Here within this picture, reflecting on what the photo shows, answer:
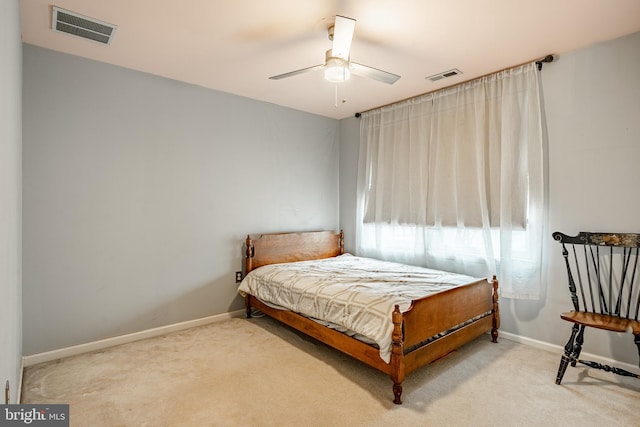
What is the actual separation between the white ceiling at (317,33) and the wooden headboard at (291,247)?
1.79m

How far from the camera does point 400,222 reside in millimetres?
4082

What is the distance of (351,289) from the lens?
2.71 meters

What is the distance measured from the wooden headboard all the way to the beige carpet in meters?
1.12

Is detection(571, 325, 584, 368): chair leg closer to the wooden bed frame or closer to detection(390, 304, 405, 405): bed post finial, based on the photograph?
the wooden bed frame

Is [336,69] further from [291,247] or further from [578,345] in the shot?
[578,345]

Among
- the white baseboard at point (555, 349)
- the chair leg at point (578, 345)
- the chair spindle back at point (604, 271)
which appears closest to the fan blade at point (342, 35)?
the chair spindle back at point (604, 271)

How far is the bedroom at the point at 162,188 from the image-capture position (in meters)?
2.68

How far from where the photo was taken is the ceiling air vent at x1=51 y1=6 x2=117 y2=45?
2.33 meters

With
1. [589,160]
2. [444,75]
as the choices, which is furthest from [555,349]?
[444,75]

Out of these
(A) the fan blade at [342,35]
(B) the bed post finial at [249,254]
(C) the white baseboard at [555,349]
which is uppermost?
(A) the fan blade at [342,35]

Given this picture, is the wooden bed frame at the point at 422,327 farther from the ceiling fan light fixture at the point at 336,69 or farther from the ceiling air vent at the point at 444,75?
the ceiling air vent at the point at 444,75

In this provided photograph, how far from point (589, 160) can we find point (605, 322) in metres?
1.29

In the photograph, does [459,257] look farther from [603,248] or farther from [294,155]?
[294,155]

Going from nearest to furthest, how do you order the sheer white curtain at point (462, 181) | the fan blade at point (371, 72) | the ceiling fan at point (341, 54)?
the ceiling fan at point (341, 54) < the fan blade at point (371, 72) < the sheer white curtain at point (462, 181)
